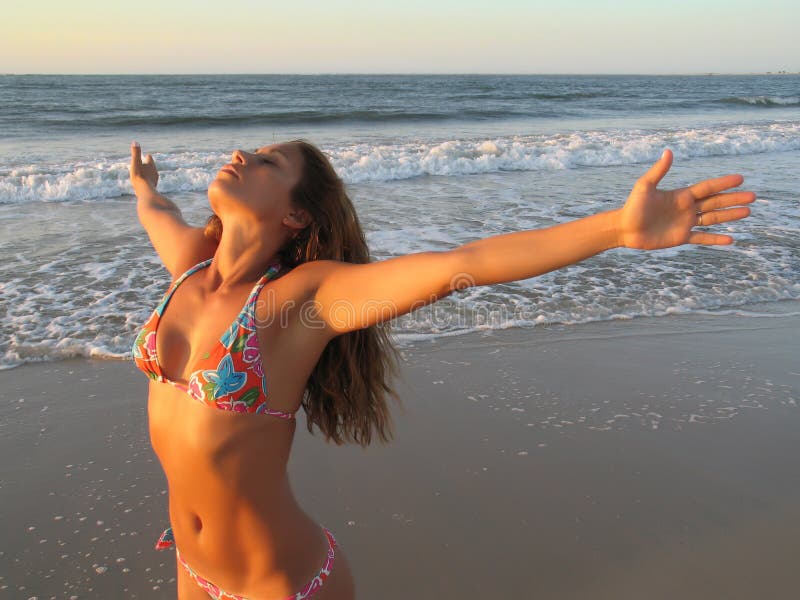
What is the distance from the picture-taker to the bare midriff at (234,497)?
1.93 m

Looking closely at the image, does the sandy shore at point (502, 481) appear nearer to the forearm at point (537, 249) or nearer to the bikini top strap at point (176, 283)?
the bikini top strap at point (176, 283)

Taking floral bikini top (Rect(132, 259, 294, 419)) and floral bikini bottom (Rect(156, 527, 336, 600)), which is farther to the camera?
floral bikini bottom (Rect(156, 527, 336, 600))

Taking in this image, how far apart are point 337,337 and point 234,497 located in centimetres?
54

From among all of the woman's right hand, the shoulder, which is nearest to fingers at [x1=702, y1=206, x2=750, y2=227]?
the shoulder

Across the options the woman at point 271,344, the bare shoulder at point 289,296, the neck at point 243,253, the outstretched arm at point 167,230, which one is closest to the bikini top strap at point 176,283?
the woman at point 271,344

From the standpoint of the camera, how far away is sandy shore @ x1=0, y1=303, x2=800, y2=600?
305cm

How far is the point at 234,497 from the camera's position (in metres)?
1.97

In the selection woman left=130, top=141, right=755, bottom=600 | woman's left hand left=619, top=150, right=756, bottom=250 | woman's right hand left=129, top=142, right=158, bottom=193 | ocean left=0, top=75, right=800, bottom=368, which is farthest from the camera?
ocean left=0, top=75, right=800, bottom=368

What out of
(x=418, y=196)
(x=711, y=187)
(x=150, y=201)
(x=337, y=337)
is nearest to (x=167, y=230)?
(x=150, y=201)

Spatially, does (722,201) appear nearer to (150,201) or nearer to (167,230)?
(167,230)

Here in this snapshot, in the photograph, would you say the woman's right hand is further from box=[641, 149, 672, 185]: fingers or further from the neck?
box=[641, 149, 672, 185]: fingers

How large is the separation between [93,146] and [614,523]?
17.4 metres

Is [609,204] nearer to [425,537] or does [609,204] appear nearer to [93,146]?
[425,537]

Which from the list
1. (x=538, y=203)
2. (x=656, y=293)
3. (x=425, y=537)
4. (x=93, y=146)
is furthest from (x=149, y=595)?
(x=93, y=146)
